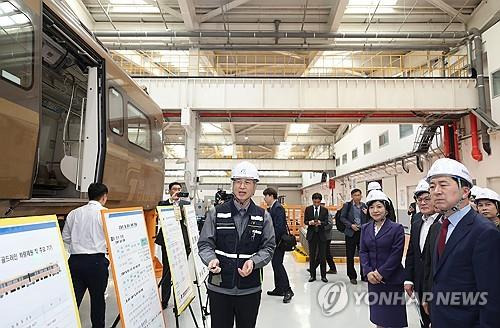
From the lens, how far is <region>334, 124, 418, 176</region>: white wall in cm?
1282

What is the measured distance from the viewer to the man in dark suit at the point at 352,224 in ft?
21.1

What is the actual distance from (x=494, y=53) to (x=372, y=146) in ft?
22.7

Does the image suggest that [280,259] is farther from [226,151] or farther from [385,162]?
[226,151]

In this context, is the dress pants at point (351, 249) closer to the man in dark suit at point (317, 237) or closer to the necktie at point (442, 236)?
the man in dark suit at point (317, 237)

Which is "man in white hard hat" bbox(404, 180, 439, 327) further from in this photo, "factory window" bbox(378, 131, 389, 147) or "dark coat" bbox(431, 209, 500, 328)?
"factory window" bbox(378, 131, 389, 147)

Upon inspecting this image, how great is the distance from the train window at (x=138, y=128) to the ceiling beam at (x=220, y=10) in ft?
16.9

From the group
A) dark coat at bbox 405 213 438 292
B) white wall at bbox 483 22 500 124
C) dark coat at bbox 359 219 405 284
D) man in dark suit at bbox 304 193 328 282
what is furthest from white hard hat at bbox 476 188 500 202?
white wall at bbox 483 22 500 124

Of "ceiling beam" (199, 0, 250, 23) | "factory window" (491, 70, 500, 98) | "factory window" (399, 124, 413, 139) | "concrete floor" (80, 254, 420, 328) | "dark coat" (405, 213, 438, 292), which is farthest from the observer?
"factory window" (399, 124, 413, 139)

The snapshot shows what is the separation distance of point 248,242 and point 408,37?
1040 centimetres

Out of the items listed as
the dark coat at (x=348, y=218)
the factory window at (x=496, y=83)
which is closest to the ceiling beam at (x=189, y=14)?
the dark coat at (x=348, y=218)

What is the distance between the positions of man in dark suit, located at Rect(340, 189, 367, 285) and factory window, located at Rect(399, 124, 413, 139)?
22.8 ft

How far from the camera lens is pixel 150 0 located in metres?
9.63

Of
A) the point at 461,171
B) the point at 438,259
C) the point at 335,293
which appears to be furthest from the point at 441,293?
the point at 335,293

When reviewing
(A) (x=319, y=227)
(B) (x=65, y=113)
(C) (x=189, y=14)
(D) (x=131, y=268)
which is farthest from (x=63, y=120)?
(C) (x=189, y=14)
